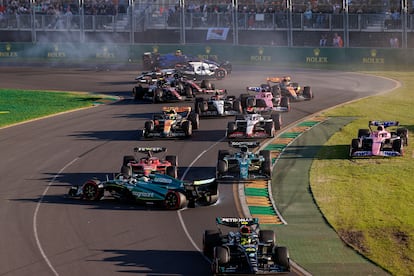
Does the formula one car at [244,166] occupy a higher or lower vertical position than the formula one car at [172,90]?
lower

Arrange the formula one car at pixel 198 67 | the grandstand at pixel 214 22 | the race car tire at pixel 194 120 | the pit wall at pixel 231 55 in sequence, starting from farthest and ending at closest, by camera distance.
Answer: the grandstand at pixel 214 22
the pit wall at pixel 231 55
the formula one car at pixel 198 67
the race car tire at pixel 194 120

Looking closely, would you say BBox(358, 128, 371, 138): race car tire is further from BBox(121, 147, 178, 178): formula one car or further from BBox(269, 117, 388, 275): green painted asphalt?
BBox(121, 147, 178, 178): formula one car

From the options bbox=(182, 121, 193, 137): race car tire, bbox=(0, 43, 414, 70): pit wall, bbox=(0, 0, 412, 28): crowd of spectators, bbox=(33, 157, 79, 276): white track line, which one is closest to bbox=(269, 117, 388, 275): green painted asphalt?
bbox=(182, 121, 193, 137): race car tire

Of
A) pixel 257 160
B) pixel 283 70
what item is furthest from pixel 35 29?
pixel 257 160

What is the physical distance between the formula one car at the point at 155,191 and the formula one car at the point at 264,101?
1652 centimetres

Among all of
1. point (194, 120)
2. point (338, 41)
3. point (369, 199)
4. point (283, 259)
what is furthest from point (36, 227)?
point (338, 41)

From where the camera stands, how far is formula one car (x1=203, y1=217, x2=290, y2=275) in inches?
853

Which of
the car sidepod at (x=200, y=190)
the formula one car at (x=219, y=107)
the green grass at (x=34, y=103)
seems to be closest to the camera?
the car sidepod at (x=200, y=190)

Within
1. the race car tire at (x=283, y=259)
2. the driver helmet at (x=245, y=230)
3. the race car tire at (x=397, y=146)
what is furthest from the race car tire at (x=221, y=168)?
the race car tire at (x=283, y=259)

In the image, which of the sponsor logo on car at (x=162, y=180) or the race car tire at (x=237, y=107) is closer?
the sponsor logo on car at (x=162, y=180)

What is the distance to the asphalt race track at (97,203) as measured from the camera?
76.2 feet

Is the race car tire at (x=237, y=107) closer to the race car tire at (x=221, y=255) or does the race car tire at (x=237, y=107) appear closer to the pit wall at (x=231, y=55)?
the pit wall at (x=231, y=55)

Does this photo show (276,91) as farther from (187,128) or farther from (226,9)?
(226,9)

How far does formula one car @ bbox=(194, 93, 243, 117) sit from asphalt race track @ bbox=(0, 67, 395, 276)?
475 millimetres
